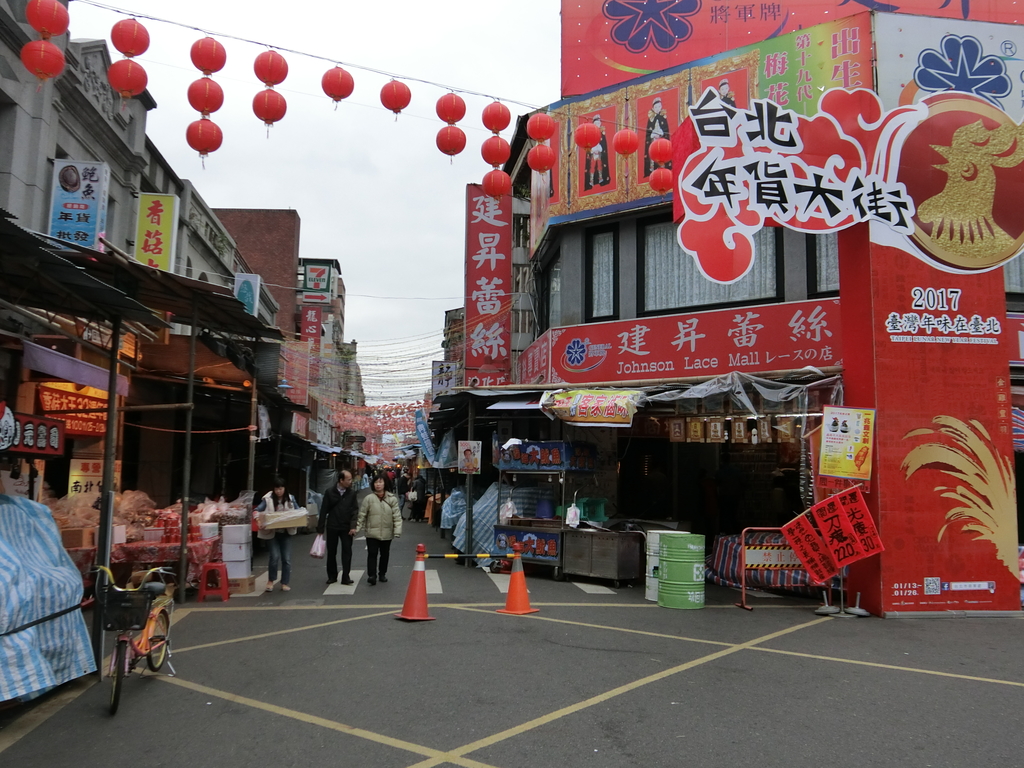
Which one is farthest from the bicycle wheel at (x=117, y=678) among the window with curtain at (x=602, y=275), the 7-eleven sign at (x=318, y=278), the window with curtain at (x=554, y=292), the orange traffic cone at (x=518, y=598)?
the 7-eleven sign at (x=318, y=278)

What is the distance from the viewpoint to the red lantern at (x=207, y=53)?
8258 mm

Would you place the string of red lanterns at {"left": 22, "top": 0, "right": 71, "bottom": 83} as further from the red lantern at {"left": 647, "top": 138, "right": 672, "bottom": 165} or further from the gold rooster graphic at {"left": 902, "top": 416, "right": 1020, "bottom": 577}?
the gold rooster graphic at {"left": 902, "top": 416, "right": 1020, "bottom": 577}

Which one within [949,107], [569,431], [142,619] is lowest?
[142,619]

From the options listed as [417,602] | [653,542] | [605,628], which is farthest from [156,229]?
[605,628]

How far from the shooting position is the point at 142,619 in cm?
592

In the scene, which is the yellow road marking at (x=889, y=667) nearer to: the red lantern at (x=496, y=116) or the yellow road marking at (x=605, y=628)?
the yellow road marking at (x=605, y=628)

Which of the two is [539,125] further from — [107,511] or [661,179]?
[107,511]

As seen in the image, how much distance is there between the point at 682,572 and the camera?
34.7 ft

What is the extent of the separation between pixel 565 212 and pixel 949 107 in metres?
8.03

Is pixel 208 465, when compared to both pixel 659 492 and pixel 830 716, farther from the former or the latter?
pixel 830 716

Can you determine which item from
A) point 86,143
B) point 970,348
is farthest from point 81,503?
point 970,348

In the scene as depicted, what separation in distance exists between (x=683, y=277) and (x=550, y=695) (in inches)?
444

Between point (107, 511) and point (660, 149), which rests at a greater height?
point (660, 149)

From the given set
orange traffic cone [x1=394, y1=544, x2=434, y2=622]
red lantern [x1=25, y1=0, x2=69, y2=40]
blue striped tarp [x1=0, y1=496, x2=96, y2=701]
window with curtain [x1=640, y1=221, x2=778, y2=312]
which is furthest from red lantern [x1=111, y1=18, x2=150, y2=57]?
window with curtain [x1=640, y1=221, x2=778, y2=312]
